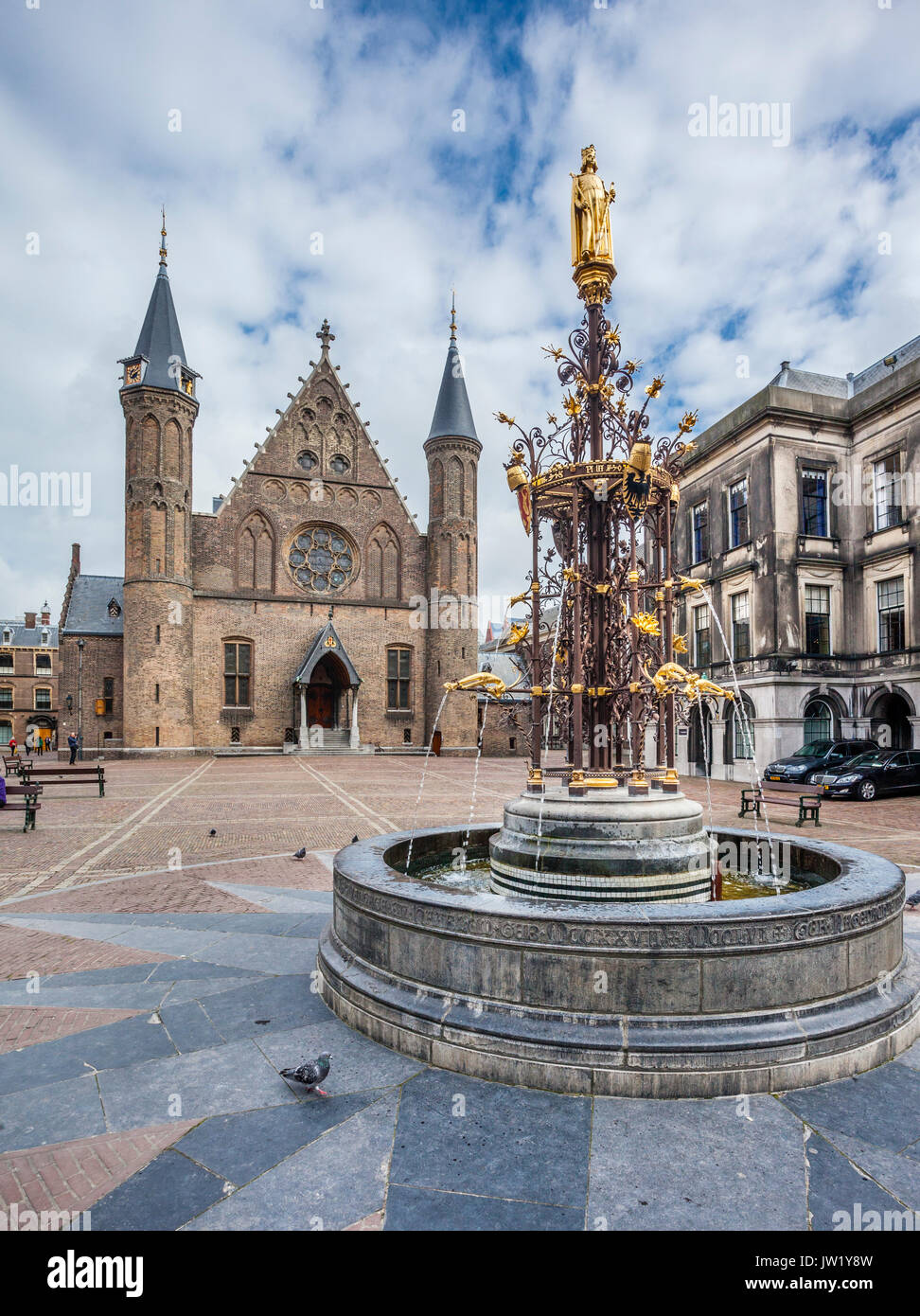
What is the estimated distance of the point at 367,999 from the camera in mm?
4504

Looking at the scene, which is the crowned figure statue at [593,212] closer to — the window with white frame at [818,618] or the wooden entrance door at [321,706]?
the window with white frame at [818,618]

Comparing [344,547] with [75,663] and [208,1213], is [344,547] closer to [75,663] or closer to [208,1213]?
[75,663]

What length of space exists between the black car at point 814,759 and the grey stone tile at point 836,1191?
1880 cm

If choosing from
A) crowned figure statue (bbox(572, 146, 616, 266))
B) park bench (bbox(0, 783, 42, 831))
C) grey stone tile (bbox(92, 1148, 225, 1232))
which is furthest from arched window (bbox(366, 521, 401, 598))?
grey stone tile (bbox(92, 1148, 225, 1232))

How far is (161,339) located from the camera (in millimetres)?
35969

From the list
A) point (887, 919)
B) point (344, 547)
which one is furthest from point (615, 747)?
point (344, 547)

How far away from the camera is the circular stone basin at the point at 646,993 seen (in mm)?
3746

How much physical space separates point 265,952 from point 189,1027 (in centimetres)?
148

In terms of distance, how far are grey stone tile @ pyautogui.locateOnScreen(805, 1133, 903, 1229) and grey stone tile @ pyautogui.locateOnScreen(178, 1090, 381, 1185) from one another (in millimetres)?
Result: 2035

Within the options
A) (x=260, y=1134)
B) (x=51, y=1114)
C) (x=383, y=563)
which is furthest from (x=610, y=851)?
(x=383, y=563)

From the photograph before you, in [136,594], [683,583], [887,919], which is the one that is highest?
[136,594]

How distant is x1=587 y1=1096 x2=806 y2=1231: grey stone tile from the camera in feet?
9.15
